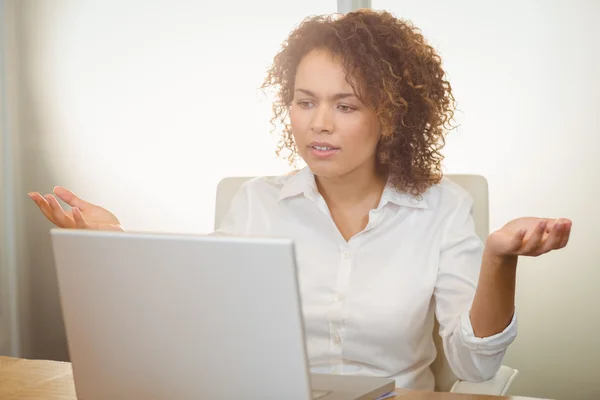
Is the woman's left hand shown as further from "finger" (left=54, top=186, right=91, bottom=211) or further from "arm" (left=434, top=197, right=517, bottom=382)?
"finger" (left=54, top=186, right=91, bottom=211)

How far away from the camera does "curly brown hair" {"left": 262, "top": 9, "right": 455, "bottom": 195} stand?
5.97ft

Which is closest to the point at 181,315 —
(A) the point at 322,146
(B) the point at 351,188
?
(A) the point at 322,146

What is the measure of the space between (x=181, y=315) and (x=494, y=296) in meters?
0.70

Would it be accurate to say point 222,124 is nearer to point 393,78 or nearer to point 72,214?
point 393,78

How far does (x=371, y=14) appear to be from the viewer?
1.94 meters

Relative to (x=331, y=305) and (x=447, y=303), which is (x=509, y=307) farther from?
(x=331, y=305)

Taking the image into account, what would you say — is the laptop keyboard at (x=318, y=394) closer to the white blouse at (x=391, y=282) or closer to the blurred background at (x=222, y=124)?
the white blouse at (x=391, y=282)

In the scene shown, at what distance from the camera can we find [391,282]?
5.79 ft

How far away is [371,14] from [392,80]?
0.20 meters

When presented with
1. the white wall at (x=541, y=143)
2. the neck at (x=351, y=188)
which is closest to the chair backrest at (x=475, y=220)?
the neck at (x=351, y=188)

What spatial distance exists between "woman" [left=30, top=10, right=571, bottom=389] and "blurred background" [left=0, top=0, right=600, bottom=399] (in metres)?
0.94

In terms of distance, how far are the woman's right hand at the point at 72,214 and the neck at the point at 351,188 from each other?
1.73 feet

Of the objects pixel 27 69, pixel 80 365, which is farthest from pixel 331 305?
pixel 27 69

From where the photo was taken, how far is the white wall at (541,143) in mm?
2725
